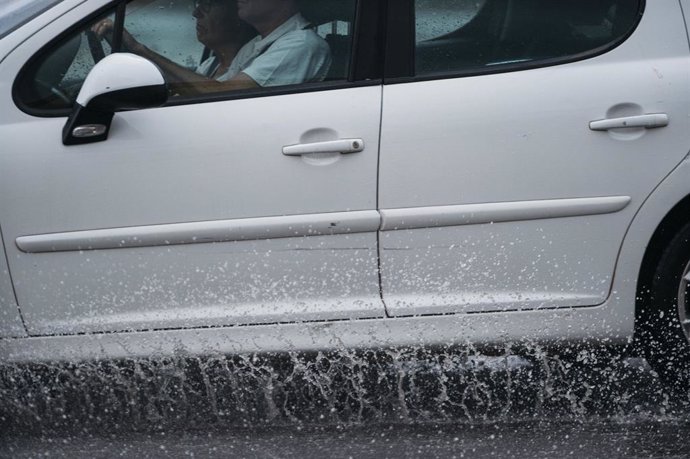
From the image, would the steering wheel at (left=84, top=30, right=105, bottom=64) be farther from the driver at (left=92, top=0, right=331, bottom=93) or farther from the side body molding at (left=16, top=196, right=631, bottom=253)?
the side body molding at (left=16, top=196, right=631, bottom=253)

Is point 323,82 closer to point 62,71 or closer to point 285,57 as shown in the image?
point 285,57

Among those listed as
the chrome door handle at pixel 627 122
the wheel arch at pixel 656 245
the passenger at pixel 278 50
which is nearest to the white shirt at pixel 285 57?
the passenger at pixel 278 50

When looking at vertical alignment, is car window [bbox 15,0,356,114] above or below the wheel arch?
above

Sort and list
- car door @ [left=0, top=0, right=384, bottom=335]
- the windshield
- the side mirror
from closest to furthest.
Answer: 1. the side mirror
2. car door @ [left=0, top=0, right=384, bottom=335]
3. the windshield

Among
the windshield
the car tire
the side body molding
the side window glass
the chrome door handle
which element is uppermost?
the windshield

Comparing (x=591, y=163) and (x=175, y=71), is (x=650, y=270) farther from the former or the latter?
(x=175, y=71)

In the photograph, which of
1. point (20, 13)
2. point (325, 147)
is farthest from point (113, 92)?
point (325, 147)

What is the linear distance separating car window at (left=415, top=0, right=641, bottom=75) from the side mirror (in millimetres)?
897

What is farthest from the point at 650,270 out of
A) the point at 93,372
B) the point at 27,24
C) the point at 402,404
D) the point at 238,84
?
the point at 27,24

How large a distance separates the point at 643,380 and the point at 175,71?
2118mm

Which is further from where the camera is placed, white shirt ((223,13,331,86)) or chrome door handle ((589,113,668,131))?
white shirt ((223,13,331,86))

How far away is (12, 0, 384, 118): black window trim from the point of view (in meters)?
4.38

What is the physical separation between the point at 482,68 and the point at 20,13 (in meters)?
1.58

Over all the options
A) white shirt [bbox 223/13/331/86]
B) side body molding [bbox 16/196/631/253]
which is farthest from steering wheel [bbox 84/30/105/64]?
side body molding [bbox 16/196/631/253]
